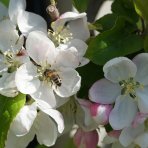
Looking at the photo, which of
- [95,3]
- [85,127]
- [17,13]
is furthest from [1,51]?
[95,3]

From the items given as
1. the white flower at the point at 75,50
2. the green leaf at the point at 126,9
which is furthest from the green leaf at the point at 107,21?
the white flower at the point at 75,50

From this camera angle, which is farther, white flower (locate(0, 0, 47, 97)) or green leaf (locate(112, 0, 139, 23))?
green leaf (locate(112, 0, 139, 23))

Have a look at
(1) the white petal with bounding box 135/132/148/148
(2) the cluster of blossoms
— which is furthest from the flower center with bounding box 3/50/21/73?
(1) the white petal with bounding box 135/132/148/148

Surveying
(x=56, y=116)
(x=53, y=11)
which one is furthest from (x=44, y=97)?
(x=53, y=11)

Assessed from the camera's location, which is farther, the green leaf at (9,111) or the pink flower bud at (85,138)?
the pink flower bud at (85,138)

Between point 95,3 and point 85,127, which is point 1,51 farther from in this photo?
point 95,3

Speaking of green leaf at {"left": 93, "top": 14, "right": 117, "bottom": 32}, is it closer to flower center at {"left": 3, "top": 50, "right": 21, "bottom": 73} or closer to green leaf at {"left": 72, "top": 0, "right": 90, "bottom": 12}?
green leaf at {"left": 72, "top": 0, "right": 90, "bottom": 12}

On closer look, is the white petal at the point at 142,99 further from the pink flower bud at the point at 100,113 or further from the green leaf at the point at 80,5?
the green leaf at the point at 80,5

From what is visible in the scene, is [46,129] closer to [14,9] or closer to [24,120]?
[24,120]
